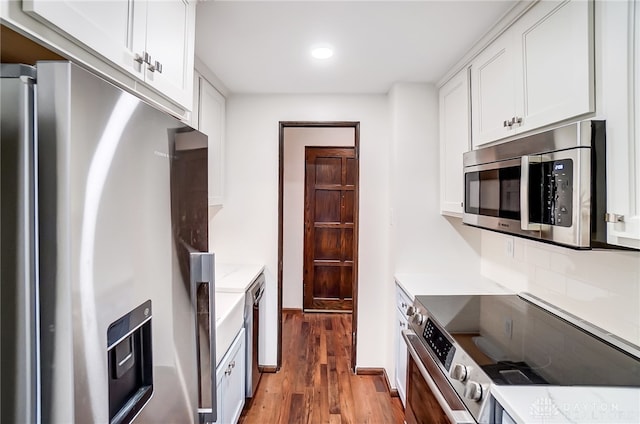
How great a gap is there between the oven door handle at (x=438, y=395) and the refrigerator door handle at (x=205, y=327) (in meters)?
0.80

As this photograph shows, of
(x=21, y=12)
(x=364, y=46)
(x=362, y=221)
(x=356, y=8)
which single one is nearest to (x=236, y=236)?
(x=362, y=221)

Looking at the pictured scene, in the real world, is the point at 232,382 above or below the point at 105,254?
below

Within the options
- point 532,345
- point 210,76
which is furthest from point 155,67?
point 532,345

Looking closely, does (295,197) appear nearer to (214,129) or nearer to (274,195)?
(274,195)

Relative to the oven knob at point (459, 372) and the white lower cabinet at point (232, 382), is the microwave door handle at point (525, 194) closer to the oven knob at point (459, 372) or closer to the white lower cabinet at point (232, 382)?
the oven knob at point (459, 372)

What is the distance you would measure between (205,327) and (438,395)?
3.03 feet

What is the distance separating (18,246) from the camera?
535mm

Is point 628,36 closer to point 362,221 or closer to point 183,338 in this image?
point 183,338

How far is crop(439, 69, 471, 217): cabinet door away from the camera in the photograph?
2057 mm

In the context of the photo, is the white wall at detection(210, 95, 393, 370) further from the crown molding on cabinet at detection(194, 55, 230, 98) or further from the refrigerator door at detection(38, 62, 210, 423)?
the refrigerator door at detection(38, 62, 210, 423)

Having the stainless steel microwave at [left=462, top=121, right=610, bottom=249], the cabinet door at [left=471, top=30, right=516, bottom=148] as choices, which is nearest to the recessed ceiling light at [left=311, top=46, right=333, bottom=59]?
the cabinet door at [left=471, top=30, right=516, bottom=148]

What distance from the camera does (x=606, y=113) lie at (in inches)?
41.3

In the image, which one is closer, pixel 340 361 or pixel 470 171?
pixel 470 171

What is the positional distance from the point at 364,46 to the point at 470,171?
0.93 metres
